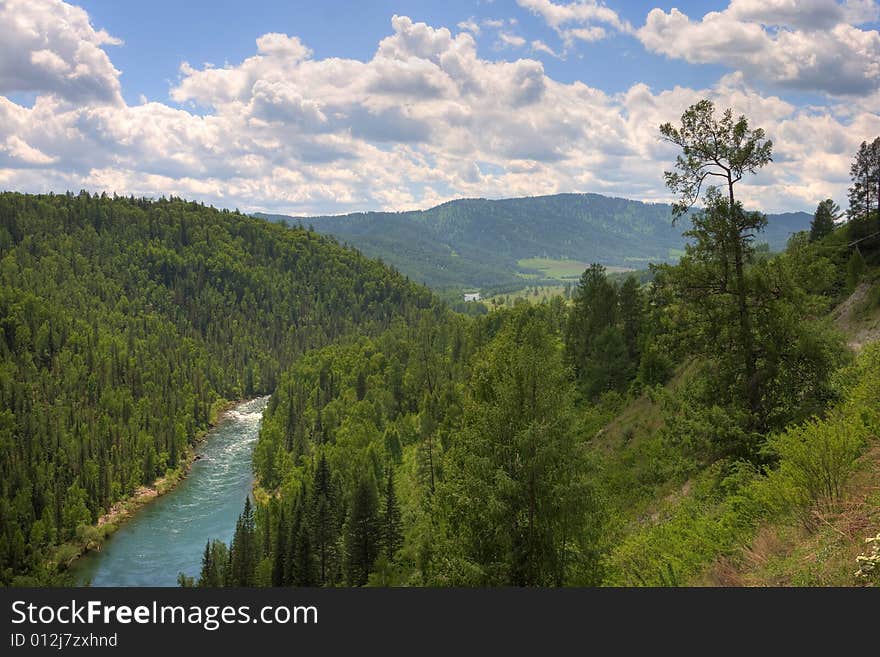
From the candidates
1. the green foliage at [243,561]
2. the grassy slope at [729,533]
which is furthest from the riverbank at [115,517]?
the grassy slope at [729,533]

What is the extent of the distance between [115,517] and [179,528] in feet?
61.4

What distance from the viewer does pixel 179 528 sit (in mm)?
101562

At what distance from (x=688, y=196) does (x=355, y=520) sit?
166 feet

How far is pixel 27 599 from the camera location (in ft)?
39.1

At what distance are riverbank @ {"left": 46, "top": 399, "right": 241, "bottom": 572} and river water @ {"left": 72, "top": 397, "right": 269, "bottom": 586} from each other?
4.40 ft

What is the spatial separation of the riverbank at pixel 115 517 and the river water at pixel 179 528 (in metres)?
1.34

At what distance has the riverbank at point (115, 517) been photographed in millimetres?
96125

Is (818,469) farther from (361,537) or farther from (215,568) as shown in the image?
(215,568)

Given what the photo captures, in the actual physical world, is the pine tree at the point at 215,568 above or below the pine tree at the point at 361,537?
below

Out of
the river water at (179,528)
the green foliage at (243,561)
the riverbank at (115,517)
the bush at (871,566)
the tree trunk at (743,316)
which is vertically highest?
the tree trunk at (743,316)

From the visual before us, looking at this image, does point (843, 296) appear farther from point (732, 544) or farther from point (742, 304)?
point (732, 544)

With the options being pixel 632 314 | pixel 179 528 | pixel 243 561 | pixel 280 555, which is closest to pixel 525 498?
pixel 632 314

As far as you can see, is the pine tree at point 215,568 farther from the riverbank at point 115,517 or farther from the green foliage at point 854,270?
the green foliage at point 854,270

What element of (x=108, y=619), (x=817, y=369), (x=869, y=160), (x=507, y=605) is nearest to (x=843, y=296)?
(x=869, y=160)
